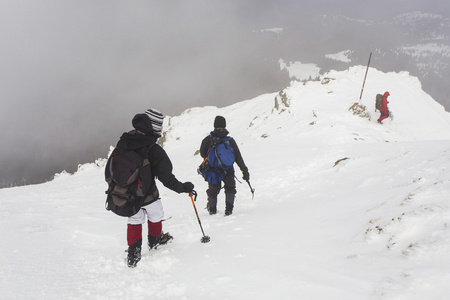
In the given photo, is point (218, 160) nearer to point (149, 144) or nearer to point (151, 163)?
point (151, 163)

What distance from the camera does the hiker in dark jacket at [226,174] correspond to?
247 inches

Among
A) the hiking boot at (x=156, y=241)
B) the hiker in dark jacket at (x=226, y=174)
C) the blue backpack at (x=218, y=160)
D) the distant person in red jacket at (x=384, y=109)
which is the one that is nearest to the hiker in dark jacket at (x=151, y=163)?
the hiking boot at (x=156, y=241)

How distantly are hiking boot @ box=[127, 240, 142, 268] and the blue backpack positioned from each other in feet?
9.13

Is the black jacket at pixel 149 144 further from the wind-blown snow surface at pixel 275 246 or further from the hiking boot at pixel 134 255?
the wind-blown snow surface at pixel 275 246

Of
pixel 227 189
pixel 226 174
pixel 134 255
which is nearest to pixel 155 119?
pixel 134 255

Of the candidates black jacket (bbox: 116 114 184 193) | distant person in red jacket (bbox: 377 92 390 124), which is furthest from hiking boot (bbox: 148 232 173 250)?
distant person in red jacket (bbox: 377 92 390 124)

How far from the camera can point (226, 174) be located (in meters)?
6.64

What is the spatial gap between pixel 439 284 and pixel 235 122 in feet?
170

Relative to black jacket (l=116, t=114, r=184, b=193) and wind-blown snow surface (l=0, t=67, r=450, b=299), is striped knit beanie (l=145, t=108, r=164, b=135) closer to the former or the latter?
black jacket (l=116, t=114, r=184, b=193)

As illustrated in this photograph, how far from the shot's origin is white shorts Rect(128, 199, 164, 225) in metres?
4.10

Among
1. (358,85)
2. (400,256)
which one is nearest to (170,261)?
(400,256)

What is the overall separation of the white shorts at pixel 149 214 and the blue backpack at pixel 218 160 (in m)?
2.27

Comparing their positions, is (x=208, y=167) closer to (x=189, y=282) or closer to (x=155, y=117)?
(x=155, y=117)

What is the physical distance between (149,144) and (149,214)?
128cm
